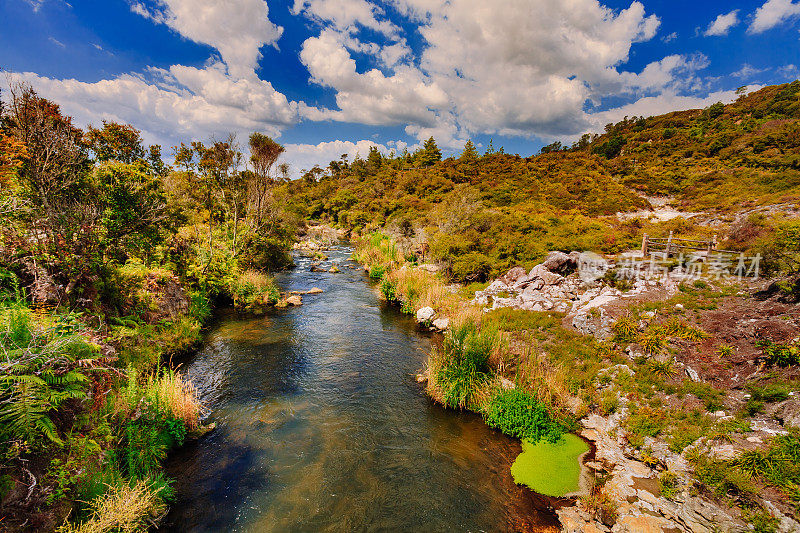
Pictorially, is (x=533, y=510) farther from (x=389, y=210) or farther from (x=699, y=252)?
(x=389, y=210)

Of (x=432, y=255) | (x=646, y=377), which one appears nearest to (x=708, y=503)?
(x=646, y=377)

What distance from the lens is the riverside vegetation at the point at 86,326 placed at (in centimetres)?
447

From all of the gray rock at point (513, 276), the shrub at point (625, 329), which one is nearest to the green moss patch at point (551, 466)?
the shrub at point (625, 329)

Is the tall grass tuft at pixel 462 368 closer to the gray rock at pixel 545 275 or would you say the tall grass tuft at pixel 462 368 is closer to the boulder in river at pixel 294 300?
the gray rock at pixel 545 275

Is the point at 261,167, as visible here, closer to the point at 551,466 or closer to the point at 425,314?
the point at 425,314

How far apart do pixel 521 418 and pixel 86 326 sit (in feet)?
36.7

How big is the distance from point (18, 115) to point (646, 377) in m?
19.0

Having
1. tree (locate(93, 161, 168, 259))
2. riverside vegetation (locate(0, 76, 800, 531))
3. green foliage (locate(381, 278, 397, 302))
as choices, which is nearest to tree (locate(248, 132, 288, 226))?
riverside vegetation (locate(0, 76, 800, 531))

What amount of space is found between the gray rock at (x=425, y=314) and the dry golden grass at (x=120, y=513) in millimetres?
13062

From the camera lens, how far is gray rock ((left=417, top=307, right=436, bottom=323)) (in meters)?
17.2

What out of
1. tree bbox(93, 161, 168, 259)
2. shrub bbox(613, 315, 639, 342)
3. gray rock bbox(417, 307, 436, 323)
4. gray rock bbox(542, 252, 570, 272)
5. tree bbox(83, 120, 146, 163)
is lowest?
gray rock bbox(417, 307, 436, 323)

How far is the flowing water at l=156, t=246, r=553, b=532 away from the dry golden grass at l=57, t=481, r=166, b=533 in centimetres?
81

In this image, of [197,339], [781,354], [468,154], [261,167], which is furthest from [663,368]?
[468,154]

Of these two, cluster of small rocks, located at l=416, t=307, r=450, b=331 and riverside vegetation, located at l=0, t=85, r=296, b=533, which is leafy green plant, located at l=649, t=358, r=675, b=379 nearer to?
cluster of small rocks, located at l=416, t=307, r=450, b=331
